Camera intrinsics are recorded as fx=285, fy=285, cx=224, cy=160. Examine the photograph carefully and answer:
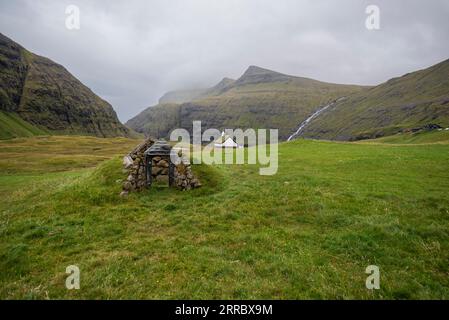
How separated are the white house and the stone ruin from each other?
158 feet

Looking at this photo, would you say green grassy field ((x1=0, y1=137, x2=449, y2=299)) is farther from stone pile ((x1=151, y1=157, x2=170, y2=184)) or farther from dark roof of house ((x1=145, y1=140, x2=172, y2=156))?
dark roof of house ((x1=145, y1=140, x2=172, y2=156))

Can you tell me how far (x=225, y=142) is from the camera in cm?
7275

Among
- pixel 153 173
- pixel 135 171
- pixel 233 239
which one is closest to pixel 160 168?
pixel 153 173

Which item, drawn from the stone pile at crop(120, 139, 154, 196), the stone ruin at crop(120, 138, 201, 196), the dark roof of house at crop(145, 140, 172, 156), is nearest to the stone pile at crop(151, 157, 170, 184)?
the stone ruin at crop(120, 138, 201, 196)

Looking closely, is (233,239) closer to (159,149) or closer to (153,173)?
(159,149)

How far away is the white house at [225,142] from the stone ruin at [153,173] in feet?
158

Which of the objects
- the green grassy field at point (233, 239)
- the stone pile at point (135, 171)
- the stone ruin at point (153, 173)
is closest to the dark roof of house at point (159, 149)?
the stone ruin at point (153, 173)

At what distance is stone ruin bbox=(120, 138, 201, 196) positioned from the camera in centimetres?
2085

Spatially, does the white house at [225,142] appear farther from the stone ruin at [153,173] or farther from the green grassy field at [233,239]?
the green grassy field at [233,239]

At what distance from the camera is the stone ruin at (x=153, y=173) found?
20848mm

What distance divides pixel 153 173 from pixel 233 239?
11.4 metres
